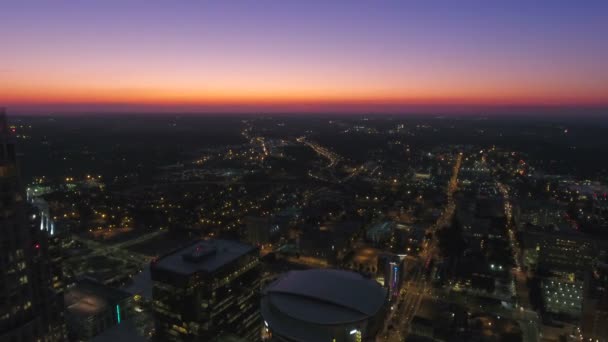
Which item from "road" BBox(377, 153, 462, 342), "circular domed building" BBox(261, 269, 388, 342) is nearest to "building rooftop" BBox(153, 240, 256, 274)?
"circular domed building" BBox(261, 269, 388, 342)

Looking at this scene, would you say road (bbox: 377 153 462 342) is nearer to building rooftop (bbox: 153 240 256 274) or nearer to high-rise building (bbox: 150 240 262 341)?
high-rise building (bbox: 150 240 262 341)

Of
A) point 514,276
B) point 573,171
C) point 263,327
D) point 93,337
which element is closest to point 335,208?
point 514,276

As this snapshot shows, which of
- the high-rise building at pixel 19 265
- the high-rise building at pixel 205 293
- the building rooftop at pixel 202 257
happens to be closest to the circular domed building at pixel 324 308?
the high-rise building at pixel 205 293

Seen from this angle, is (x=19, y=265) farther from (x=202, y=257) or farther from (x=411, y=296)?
(x=411, y=296)

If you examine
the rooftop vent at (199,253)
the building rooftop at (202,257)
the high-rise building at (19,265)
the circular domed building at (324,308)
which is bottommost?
the circular domed building at (324,308)

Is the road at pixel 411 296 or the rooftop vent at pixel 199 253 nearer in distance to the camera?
the rooftop vent at pixel 199 253

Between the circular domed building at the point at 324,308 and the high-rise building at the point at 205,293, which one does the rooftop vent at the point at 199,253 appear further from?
the circular domed building at the point at 324,308
